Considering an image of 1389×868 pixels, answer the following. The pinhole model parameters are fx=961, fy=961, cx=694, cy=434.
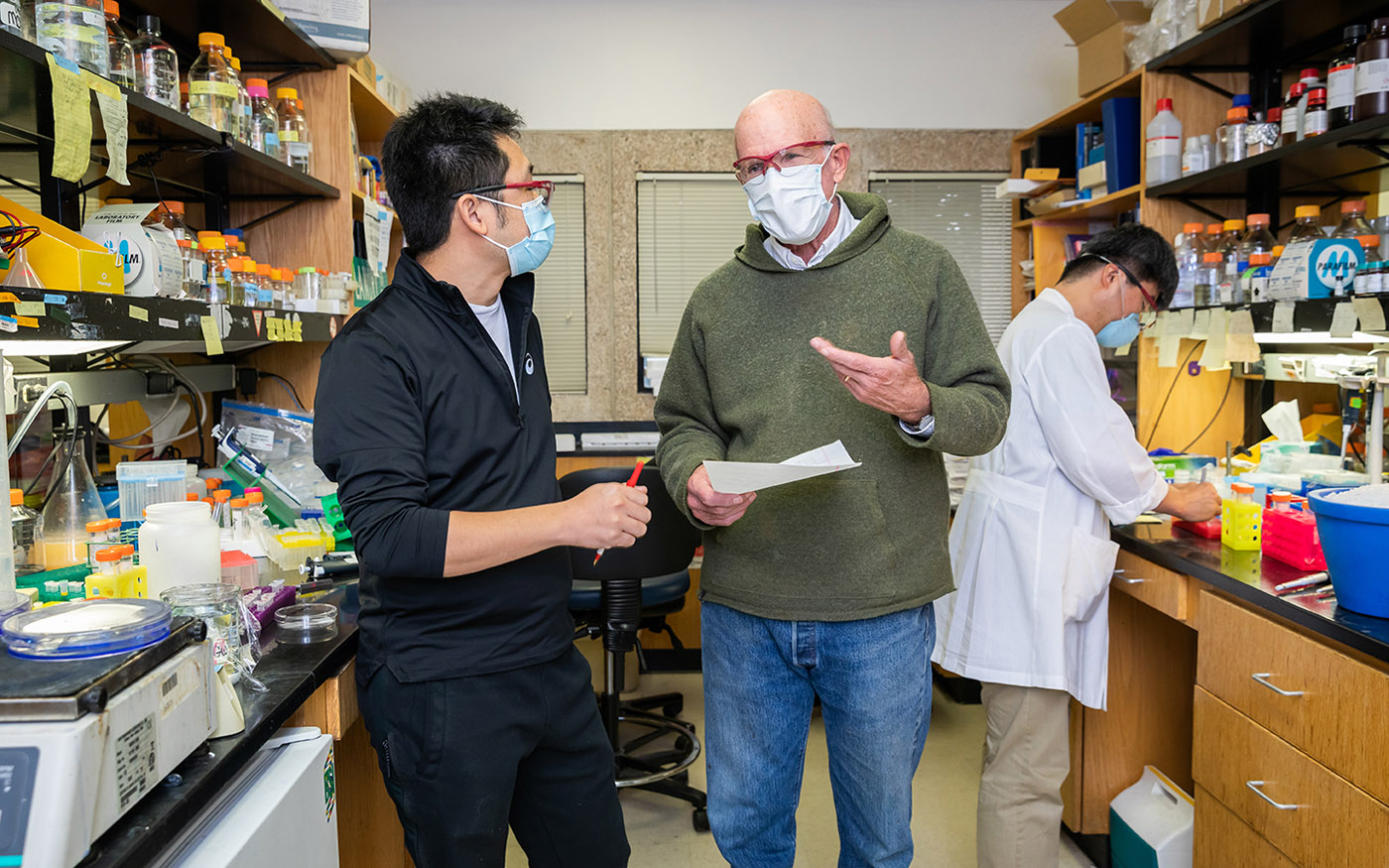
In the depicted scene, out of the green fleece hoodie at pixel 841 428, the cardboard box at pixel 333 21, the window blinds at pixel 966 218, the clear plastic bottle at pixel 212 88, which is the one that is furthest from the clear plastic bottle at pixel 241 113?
the window blinds at pixel 966 218

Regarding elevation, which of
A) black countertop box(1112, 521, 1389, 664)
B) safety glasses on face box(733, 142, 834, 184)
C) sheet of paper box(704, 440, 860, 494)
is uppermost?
safety glasses on face box(733, 142, 834, 184)

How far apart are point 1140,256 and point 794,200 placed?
42.5 inches

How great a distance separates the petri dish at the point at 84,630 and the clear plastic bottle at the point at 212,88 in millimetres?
1312

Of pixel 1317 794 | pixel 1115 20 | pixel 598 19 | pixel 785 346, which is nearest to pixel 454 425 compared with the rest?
pixel 785 346

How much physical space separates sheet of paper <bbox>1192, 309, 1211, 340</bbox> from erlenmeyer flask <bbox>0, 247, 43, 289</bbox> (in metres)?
2.75

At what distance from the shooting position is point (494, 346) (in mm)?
1462

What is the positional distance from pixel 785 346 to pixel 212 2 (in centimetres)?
162

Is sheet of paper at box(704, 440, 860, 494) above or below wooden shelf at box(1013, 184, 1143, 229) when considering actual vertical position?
below

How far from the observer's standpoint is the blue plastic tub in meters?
1.55

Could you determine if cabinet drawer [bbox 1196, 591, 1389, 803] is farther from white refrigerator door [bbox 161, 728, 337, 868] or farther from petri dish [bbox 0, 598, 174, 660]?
petri dish [bbox 0, 598, 174, 660]

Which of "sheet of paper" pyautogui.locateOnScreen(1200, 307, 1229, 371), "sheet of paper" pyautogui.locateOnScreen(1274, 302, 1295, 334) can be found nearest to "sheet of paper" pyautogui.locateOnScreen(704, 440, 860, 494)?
"sheet of paper" pyautogui.locateOnScreen(1274, 302, 1295, 334)

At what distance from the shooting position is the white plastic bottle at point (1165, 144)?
2984 mm

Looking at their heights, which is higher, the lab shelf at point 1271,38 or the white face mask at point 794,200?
the lab shelf at point 1271,38

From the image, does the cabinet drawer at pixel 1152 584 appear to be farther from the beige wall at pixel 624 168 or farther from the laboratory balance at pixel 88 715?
the beige wall at pixel 624 168
